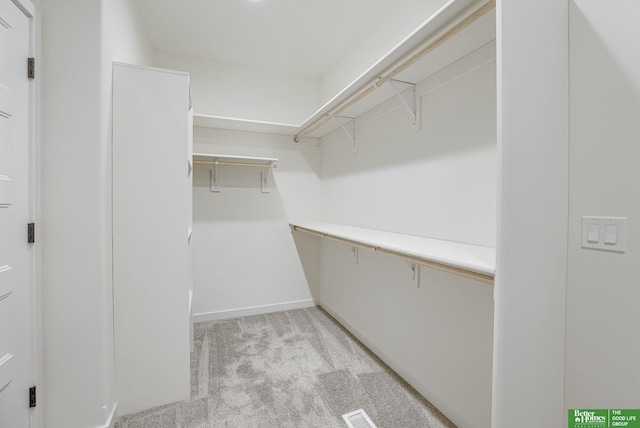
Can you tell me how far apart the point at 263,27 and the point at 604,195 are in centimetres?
245

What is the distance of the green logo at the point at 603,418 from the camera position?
87 centimetres

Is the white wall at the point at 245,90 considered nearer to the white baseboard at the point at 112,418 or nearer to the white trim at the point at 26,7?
the white trim at the point at 26,7

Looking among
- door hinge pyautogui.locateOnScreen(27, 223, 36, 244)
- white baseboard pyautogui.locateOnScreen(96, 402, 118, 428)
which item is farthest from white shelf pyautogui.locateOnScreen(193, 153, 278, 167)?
white baseboard pyautogui.locateOnScreen(96, 402, 118, 428)

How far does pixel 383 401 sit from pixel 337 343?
0.77 metres

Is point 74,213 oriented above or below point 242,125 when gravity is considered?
below

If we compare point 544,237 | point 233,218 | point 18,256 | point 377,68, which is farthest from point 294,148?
point 544,237

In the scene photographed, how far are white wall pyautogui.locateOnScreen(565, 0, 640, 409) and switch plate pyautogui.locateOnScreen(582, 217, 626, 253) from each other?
0.05 ft

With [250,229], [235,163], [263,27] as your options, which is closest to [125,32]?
[263,27]

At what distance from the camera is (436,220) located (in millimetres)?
1696

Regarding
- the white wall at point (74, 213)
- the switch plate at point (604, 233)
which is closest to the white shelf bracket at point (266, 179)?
the white wall at point (74, 213)

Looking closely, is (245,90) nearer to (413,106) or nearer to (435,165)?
(413,106)

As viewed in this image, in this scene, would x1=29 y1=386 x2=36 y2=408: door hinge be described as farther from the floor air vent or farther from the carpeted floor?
the floor air vent

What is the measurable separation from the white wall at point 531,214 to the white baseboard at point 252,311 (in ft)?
8.18

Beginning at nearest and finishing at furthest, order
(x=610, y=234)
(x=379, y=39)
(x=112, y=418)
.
Result: (x=610, y=234) < (x=112, y=418) < (x=379, y=39)
